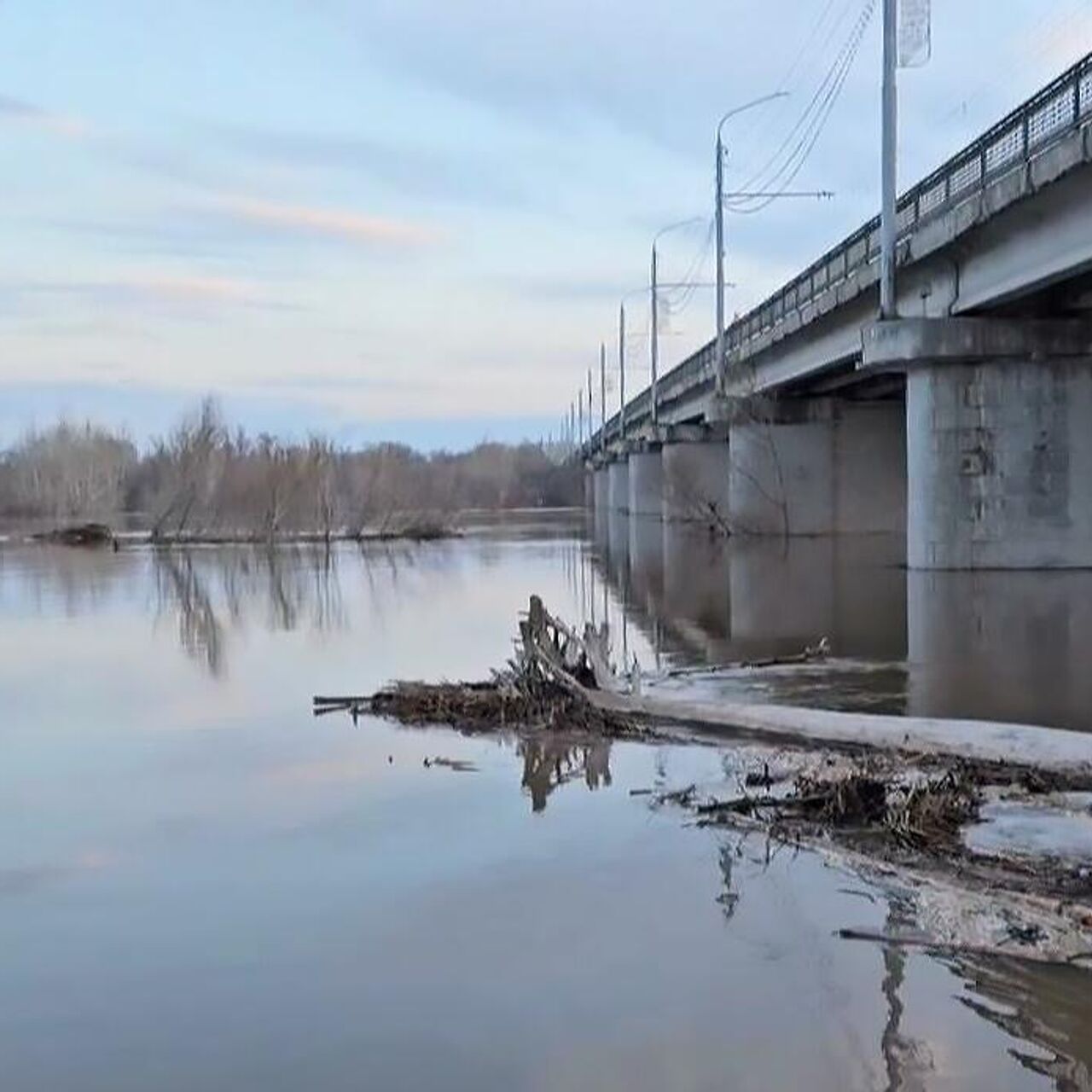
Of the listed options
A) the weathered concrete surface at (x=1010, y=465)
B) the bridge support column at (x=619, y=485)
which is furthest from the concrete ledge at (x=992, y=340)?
the bridge support column at (x=619, y=485)

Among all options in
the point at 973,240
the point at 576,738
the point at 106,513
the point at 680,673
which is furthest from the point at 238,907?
the point at 106,513

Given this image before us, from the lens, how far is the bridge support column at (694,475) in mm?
74250

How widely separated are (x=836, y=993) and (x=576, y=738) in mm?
7009

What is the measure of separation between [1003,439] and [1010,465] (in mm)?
629

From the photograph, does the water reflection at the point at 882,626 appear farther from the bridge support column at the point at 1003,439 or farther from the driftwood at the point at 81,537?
the driftwood at the point at 81,537

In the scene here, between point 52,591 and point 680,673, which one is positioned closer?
point 680,673

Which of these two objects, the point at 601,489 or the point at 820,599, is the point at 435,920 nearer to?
the point at 820,599

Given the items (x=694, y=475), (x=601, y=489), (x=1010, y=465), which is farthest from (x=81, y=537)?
(x=601, y=489)

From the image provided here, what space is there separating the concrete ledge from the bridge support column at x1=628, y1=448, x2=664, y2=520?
57.8 metres

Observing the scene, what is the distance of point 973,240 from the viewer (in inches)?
1192

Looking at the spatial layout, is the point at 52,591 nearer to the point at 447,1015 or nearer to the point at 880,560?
the point at 880,560

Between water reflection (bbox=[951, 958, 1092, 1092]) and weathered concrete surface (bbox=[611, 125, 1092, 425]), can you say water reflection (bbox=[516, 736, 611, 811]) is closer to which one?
water reflection (bbox=[951, 958, 1092, 1092])

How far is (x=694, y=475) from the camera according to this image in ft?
250

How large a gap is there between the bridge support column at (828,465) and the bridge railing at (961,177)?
531 centimetres
